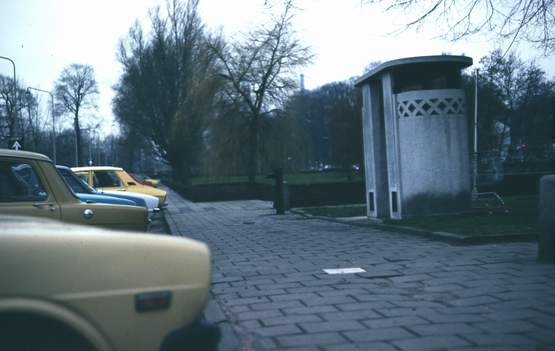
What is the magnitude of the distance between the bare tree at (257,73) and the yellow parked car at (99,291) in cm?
2864

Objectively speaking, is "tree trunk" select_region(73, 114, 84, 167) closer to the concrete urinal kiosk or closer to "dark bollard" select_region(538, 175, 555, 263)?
the concrete urinal kiosk

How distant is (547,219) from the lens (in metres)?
6.56

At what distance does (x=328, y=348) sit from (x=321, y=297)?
1578mm

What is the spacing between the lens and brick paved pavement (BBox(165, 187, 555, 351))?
3.92m

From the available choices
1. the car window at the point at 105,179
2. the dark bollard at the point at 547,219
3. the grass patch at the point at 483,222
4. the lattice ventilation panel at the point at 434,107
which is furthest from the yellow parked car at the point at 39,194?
the car window at the point at 105,179

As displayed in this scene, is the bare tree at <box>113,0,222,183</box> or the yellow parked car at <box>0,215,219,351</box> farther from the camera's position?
the bare tree at <box>113,0,222,183</box>

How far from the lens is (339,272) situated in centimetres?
661

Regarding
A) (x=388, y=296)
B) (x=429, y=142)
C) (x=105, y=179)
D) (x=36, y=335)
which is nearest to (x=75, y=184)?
(x=388, y=296)

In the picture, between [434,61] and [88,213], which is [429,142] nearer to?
[434,61]

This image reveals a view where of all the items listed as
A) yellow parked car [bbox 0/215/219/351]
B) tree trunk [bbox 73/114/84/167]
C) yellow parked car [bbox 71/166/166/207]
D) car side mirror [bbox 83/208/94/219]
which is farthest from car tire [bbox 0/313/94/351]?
tree trunk [bbox 73/114/84/167]

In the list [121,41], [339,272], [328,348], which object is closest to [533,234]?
[339,272]

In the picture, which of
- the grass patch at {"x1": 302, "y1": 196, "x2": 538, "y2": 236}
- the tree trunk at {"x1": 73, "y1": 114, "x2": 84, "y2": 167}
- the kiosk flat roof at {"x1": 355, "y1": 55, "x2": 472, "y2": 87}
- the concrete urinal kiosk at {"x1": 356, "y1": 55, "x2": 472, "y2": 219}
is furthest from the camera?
the tree trunk at {"x1": 73, "y1": 114, "x2": 84, "y2": 167}

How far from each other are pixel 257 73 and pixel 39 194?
25988 millimetres

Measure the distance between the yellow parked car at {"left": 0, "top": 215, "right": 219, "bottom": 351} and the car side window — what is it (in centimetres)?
303
